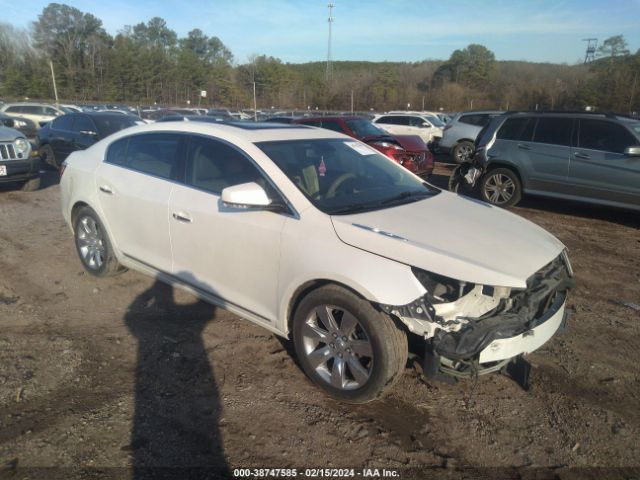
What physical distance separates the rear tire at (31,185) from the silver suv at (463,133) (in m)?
11.8

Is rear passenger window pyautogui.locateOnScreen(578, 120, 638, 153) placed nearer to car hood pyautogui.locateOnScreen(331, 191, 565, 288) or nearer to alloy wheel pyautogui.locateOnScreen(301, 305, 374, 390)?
car hood pyautogui.locateOnScreen(331, 191, 565, 288)

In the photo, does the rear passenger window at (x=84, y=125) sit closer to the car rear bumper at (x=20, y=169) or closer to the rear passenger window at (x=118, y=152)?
the car rear bumper at (x=20, y=169)

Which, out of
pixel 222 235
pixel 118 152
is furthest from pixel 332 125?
pixel 222 235

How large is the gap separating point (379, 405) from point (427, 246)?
1.08 metres

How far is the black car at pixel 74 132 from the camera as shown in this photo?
36.7 feet

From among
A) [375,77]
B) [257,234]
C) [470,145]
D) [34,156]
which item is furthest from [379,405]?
[375,77]

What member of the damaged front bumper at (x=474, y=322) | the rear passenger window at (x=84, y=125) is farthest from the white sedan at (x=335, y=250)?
the rear passenger window at (x=84, y=125)

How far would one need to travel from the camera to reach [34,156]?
9242mm

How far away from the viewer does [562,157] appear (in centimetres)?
782

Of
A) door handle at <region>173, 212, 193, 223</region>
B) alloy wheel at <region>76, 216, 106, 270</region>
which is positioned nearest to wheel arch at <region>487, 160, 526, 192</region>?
door handle at <region>173, 212, 193, 223</region>

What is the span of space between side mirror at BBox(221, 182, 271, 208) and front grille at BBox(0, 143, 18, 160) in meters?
7.80

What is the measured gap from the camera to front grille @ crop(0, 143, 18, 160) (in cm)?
858

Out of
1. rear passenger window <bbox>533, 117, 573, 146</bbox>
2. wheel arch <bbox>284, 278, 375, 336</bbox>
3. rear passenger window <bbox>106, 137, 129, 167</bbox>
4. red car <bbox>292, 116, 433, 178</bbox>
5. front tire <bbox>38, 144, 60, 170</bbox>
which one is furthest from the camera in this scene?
front tire <bbox>38, 144, 60, 170</bbox>

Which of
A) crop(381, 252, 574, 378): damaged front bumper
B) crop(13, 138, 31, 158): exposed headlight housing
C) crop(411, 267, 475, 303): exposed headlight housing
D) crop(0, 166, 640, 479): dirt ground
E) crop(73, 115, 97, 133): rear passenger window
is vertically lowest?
crop(0, 166, 640, 479): dirt ground
